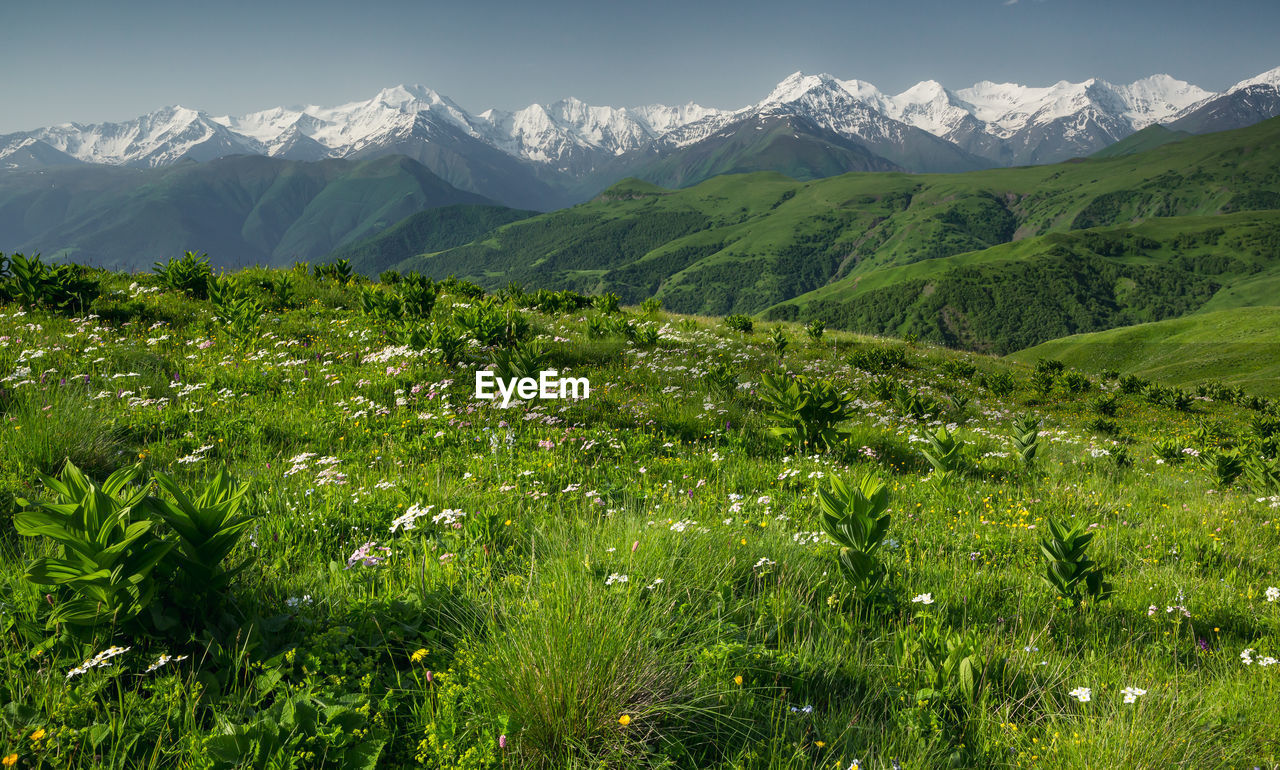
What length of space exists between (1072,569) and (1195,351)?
8747cm

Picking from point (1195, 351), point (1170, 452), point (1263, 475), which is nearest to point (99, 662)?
point (1263, 475)

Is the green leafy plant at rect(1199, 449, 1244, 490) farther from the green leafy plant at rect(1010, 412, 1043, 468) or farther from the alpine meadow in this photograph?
the green leafy plant at rect(1010, 412, 1043, 468)

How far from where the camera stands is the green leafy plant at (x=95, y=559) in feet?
8.03

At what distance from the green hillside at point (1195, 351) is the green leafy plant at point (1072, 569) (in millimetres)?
44750

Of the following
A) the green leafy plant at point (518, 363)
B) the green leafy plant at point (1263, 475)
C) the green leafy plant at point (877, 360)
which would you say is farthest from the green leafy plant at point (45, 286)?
the green leafy plant at point (1263, 475)

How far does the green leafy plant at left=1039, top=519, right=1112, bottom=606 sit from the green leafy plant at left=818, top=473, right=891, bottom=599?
→ 140 centimetres

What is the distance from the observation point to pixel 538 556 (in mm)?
3953

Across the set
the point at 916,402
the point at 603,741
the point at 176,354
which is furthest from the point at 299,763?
the point at 916,402

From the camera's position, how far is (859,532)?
372cm

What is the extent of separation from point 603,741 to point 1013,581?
367cm

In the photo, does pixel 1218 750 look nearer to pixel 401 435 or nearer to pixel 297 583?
pixel 297 583

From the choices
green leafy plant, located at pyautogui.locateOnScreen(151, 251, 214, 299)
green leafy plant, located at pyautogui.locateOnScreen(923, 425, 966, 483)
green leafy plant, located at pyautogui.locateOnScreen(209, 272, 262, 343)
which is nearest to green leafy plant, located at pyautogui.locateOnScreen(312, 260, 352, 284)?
green leafy plant, located at pyautogui.locateOnScreen(151, 251, 214, 299)

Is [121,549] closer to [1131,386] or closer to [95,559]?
[95,559]

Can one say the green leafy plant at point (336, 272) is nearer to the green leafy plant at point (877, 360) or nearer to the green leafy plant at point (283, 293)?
the green leafy plant at point (283, 293)
